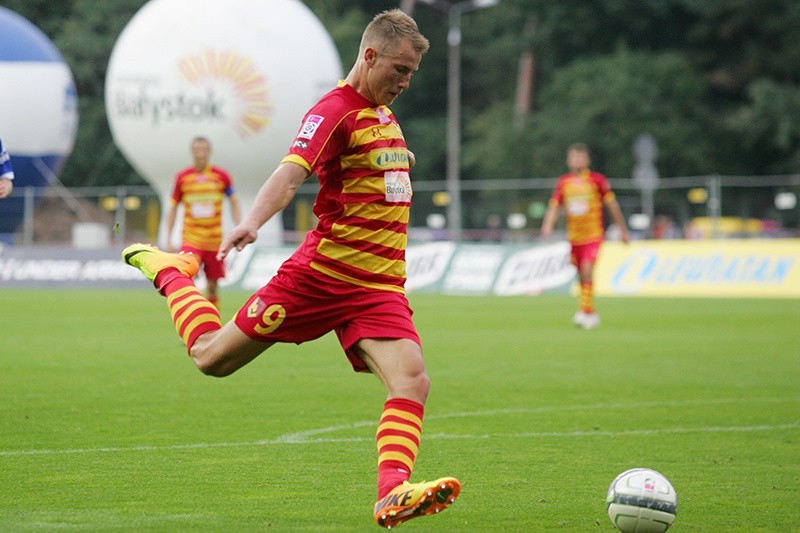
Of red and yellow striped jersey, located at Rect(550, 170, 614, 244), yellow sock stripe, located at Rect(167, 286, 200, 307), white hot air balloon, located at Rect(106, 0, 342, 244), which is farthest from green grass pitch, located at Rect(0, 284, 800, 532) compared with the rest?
white hot air balloon, located at Rect(106, 0, 342, 244)

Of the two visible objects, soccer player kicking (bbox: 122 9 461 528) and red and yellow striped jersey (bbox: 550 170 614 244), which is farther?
→ red and yellow striped jersey (bbox: 550 170 614 244)

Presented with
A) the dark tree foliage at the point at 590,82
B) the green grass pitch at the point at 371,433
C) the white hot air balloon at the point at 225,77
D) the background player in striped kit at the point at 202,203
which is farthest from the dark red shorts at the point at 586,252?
the dark tree foliage at the point at 590,82

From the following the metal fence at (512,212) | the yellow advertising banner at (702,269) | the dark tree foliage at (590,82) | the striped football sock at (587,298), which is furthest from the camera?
the dark tree foliage at (590,82)

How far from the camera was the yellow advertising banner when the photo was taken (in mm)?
27500

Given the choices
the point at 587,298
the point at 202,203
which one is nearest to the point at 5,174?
the point at 202,203

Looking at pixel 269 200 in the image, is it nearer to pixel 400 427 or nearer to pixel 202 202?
pixel 400 427

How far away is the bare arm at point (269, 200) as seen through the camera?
5.93 m

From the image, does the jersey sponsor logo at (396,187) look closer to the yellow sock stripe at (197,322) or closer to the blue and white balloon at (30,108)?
the yellow sock stripe at (197,322)

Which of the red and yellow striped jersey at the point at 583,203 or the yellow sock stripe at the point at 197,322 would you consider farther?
the red and yellow striped jersey at the point at 583,203

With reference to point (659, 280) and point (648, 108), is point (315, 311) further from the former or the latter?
point (648, 108)

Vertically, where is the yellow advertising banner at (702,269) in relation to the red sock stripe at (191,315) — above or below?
below

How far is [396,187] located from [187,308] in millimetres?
1301

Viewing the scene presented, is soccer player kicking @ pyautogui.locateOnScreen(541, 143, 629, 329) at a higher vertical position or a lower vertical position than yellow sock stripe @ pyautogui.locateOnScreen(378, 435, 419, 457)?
higher

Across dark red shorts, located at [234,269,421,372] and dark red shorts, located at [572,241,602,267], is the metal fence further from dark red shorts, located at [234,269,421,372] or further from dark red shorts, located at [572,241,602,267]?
dark red shorts, located at [234,269,421,372]
